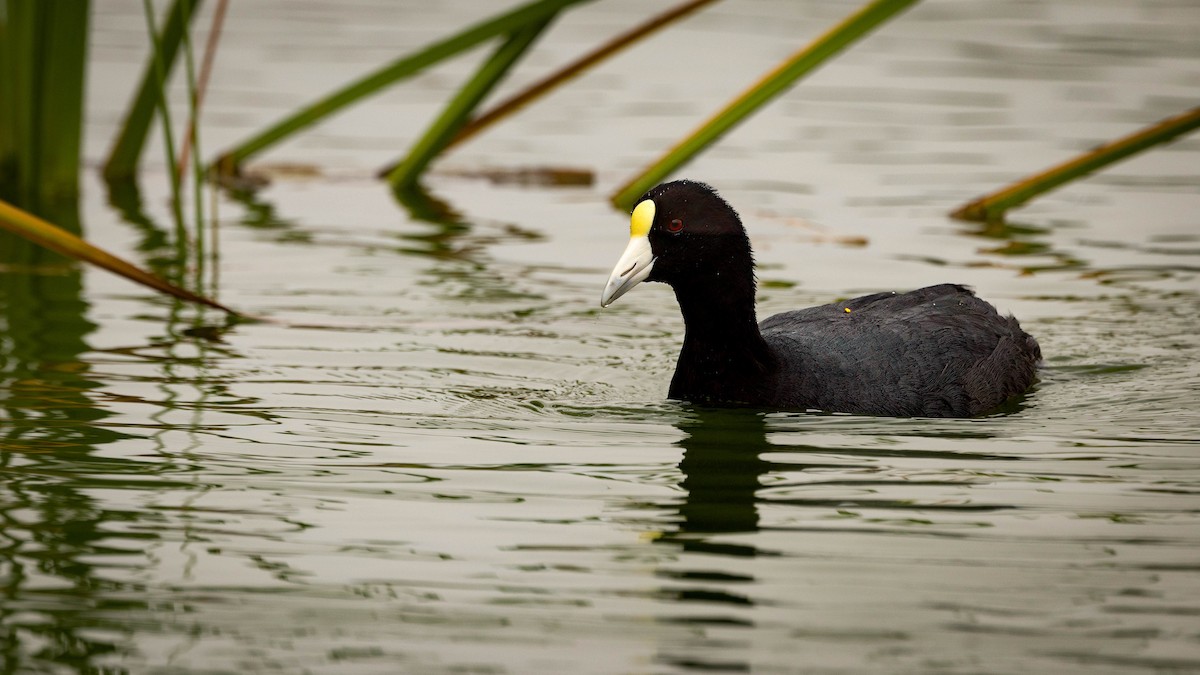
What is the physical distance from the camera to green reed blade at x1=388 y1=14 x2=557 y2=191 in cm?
827

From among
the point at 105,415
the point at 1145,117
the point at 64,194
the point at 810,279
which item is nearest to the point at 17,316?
the point at 105,415

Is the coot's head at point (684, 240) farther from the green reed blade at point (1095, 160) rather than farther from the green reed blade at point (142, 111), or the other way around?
the green reed blade at point (142, 111)

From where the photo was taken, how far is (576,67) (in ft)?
27.7

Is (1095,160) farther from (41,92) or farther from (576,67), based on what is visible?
(41,92)

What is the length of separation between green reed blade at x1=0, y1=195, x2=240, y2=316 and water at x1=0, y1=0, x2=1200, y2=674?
17.7 inches

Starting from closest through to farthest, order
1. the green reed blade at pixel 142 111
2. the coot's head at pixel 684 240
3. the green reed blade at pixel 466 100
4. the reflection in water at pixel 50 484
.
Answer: the reflection in water at pixel 50 484 < the coot's head at pixel 684 240 < the green reed blade at pixel 466 100 < the green reed blade at pixel 142 111

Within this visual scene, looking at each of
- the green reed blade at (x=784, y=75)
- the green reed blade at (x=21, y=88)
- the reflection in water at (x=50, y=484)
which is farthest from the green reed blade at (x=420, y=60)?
the reflection in water at (x=50, y=484)

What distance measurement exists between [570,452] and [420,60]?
3178mm

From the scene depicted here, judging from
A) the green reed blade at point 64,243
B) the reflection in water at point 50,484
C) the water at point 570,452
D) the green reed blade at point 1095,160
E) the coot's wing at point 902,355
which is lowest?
the reflection in water at point 50,484

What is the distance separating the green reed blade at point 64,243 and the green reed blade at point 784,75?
2.48m

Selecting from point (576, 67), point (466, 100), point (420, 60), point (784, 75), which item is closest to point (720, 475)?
point (784, 75)

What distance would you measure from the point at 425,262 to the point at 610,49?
1493 mm

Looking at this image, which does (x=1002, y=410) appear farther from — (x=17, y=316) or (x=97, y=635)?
(x=17, y=316)

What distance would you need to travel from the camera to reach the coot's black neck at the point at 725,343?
19.2 feet
